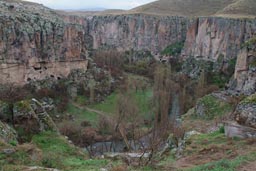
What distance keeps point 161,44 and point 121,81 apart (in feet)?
85.9

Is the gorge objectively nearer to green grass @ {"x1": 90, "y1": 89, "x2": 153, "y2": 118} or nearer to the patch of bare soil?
the patch of bare soil

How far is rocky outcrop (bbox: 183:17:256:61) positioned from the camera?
195ft

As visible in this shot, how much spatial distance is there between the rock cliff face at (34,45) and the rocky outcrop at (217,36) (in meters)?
23.6

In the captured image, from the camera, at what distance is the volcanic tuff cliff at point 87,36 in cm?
4619

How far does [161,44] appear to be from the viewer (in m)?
80.3

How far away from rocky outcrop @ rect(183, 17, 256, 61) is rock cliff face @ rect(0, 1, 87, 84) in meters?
23.6

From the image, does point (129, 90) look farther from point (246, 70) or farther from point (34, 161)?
point (34, 161)

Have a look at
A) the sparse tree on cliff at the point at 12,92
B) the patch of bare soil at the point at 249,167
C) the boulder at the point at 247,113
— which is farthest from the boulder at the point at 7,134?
the sparse tree on cliff at the point at 12,92

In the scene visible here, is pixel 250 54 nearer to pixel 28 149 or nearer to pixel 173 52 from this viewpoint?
pixel 28 149

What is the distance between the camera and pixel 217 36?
63.9 metres

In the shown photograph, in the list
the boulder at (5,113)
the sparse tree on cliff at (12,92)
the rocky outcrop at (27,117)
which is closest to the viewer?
the rocky outcrop at (27,117)

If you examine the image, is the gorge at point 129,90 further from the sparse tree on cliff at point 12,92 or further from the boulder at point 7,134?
the sparse tree on cliff at point 12,92

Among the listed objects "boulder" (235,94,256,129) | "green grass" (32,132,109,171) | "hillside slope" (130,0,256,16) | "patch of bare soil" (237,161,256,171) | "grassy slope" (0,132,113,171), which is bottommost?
"green grass" (32,132,109,171)

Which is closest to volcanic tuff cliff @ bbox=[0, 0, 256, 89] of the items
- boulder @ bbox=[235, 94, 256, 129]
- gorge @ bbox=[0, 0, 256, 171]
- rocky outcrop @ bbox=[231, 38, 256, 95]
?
gorge @ bbox=[0, 0, 256, 171]
